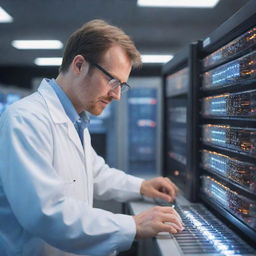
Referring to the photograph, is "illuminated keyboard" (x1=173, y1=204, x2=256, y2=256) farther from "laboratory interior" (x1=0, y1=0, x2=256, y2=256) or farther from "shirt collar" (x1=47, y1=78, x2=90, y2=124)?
"shirt collar" (x1=47, y1=78, x2=90, y2=124)

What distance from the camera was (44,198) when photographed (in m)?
0.89

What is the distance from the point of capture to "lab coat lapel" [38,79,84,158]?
112cm

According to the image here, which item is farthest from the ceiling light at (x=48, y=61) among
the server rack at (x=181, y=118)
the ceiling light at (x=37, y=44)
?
the server rack at (x=181, y=118)

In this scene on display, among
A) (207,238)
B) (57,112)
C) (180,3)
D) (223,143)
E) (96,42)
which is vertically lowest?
(207,238)

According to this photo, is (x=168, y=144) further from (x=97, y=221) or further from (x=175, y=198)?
(x=97, y=221)

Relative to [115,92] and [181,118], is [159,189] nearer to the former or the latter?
[181,118]

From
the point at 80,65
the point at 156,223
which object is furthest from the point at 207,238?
the point at 80,65

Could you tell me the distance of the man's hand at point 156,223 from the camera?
0.95 metres

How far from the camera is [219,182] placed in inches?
45.4

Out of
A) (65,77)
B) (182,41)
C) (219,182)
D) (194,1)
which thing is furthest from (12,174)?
(182,41)

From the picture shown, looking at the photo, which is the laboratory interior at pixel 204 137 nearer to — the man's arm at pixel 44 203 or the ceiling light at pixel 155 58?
the man's arm at pixel 44 203

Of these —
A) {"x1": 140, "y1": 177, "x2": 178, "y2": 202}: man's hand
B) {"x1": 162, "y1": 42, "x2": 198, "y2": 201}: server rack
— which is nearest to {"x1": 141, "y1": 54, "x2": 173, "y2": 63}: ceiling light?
{"x1": 162, "y1": 42, "x2": 198, "y2": 201}: server rack

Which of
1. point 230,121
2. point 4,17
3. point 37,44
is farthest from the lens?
point 37,44

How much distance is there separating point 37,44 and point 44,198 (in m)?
4.67
